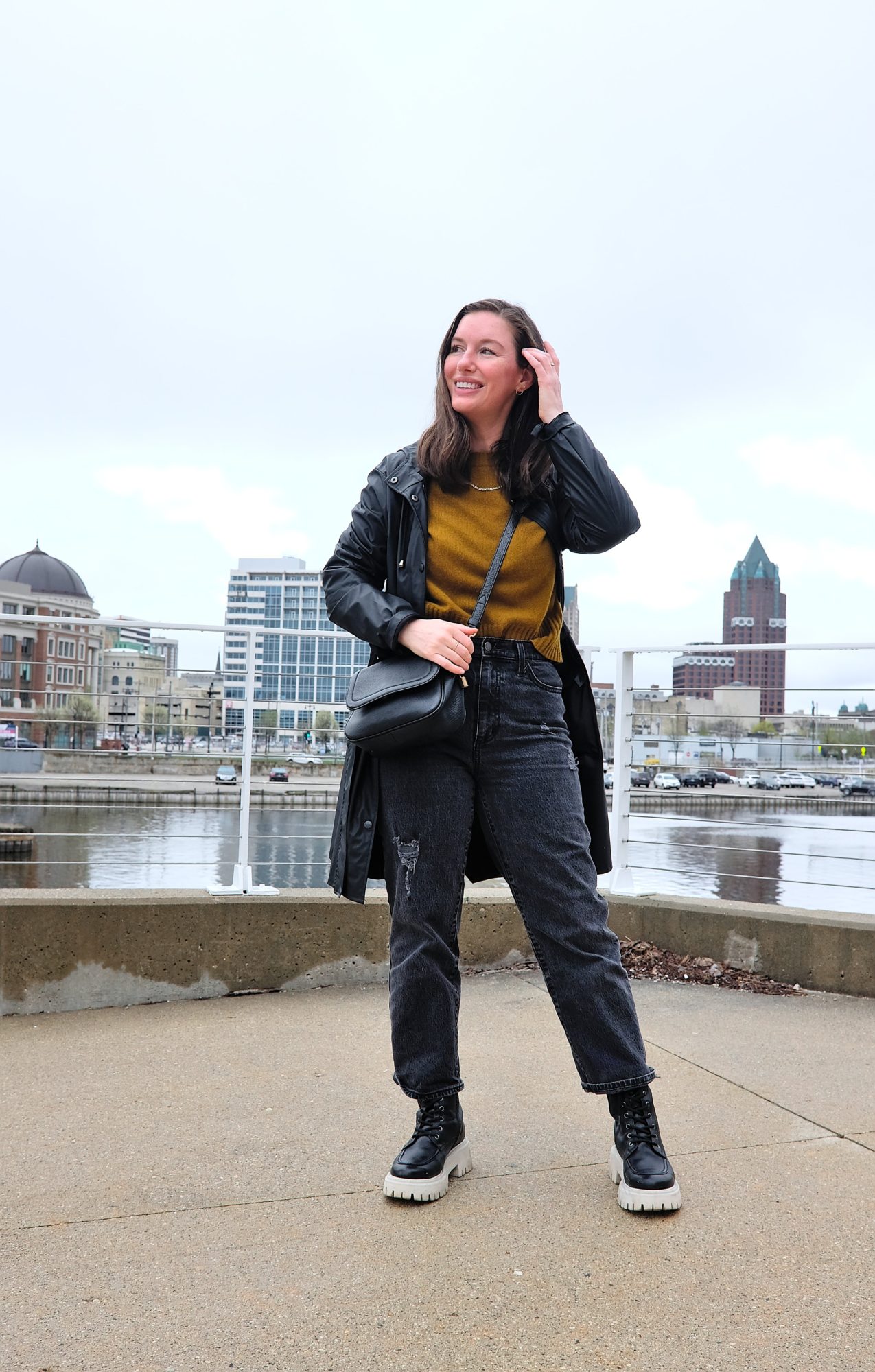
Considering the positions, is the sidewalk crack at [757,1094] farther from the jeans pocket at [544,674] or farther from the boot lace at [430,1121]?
the jeans pocket at [544,674]

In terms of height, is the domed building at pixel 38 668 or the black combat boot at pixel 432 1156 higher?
the domed building at pixel 38 668

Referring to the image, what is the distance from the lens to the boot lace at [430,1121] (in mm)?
2100

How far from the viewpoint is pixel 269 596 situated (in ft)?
399

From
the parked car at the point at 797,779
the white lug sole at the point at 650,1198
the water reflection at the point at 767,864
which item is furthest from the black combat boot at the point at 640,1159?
the water reflection at the point at 767,864

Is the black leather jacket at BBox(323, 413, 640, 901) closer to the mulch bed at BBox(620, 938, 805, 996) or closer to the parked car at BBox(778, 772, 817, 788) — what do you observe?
the mulch bed at BBox(620, 938, 805, 996)

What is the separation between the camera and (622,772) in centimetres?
437

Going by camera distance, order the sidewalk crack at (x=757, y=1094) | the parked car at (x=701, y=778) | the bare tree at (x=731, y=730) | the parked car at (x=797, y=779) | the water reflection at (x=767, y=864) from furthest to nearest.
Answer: the water reflection at (x=767, y=864), the parked car at (x=797, y=779), the parked car at (x=701, y=778), the bare tree at (x=731, y=730), the sidewalk crack at (x=757, y=1094)

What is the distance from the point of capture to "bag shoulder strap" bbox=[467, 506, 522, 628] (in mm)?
2102

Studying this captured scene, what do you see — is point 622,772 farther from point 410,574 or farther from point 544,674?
point 410,574

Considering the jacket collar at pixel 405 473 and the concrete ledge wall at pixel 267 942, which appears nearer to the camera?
the jacket collar at pixel 405 473

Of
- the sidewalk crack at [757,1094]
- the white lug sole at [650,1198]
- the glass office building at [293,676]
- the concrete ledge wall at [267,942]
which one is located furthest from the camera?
the glass office building at [293,676]

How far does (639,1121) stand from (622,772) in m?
2.40

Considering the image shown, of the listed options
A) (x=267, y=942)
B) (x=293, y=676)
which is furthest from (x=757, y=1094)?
(x=293, y=676)

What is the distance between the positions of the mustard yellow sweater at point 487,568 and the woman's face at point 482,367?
0.18m
